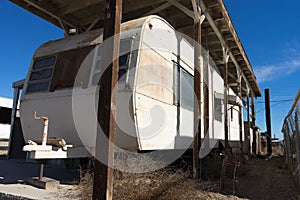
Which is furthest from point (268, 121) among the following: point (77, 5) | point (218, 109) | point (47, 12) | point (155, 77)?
point (47, 12)

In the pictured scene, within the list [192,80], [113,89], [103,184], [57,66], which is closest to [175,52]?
[192,80]

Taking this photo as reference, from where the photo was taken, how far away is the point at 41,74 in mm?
5246

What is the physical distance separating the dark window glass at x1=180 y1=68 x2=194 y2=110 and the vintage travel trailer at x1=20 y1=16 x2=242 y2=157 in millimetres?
24

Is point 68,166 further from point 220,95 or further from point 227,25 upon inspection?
point 227,25

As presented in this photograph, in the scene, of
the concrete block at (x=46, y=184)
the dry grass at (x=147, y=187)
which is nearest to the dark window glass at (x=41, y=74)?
the concrete block at (x=46, y=184)

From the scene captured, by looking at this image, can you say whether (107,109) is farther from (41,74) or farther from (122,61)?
(41,74)

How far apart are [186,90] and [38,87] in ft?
10.4

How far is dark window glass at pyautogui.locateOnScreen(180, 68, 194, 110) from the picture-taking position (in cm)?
569

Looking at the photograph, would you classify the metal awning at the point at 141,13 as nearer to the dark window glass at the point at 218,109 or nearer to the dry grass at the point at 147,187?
the dark window glass at the point at 218,109

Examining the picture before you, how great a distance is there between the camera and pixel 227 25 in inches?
324

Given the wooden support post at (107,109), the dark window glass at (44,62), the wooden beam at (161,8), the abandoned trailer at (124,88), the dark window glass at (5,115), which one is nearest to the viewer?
the wooden support post at (107,109)

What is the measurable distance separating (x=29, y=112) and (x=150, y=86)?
245 centimetres

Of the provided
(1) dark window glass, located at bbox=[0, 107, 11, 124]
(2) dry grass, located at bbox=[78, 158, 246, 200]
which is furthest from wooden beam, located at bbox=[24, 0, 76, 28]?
(1) dark window glass, located at bbox=[0, 107, 11, 124]

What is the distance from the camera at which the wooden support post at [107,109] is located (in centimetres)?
250
